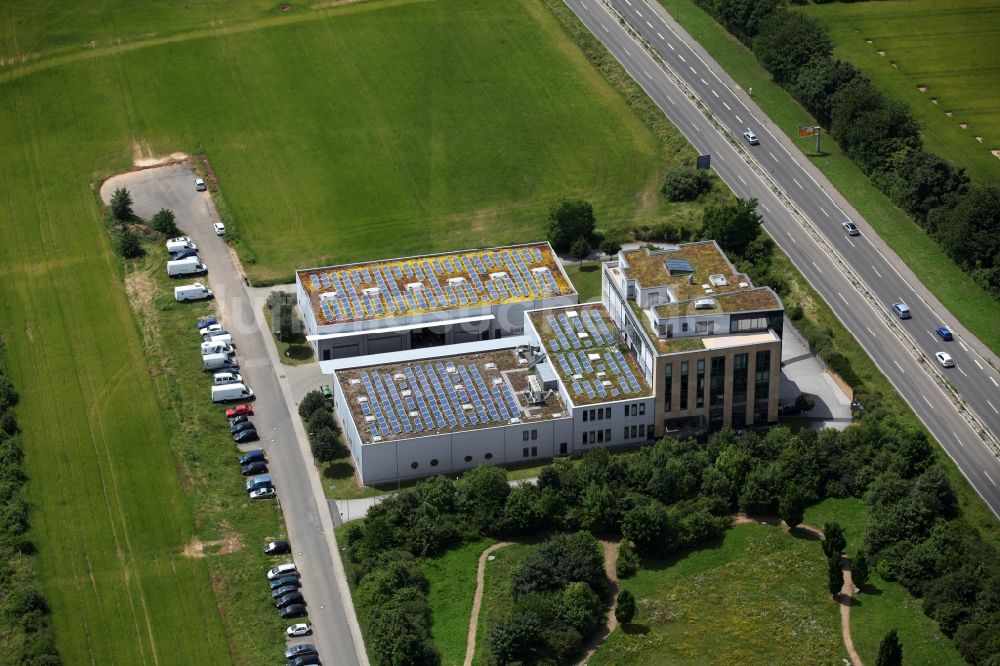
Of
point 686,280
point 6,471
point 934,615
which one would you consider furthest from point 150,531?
point 934,615

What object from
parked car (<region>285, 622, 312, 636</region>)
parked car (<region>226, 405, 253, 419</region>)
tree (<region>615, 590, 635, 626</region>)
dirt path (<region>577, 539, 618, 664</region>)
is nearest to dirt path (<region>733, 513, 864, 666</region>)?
dirt path (<region>577, 539, 618, 664</region>)

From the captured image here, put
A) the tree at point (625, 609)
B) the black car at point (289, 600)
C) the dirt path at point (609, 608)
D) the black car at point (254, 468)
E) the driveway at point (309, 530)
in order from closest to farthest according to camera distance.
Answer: the dirt path at point (609, 608) → the tree at point (625, 609) → the driveway at point (309, 530) → the black car at point (289, 600) → the black car at point (254, 468)

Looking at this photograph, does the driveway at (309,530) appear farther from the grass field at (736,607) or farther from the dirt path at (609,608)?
the grass field at (736,607)

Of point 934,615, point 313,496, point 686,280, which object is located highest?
point 686,280

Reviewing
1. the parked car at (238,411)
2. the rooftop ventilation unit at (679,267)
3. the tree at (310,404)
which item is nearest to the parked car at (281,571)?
the tree at (310,404)

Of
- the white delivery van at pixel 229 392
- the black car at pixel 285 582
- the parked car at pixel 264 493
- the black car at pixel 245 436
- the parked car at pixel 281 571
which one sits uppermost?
the white delivery van at pixel 229 392

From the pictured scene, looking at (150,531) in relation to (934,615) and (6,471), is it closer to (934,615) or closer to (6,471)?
(6,471)

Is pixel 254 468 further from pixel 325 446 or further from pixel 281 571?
pixel 281 571
